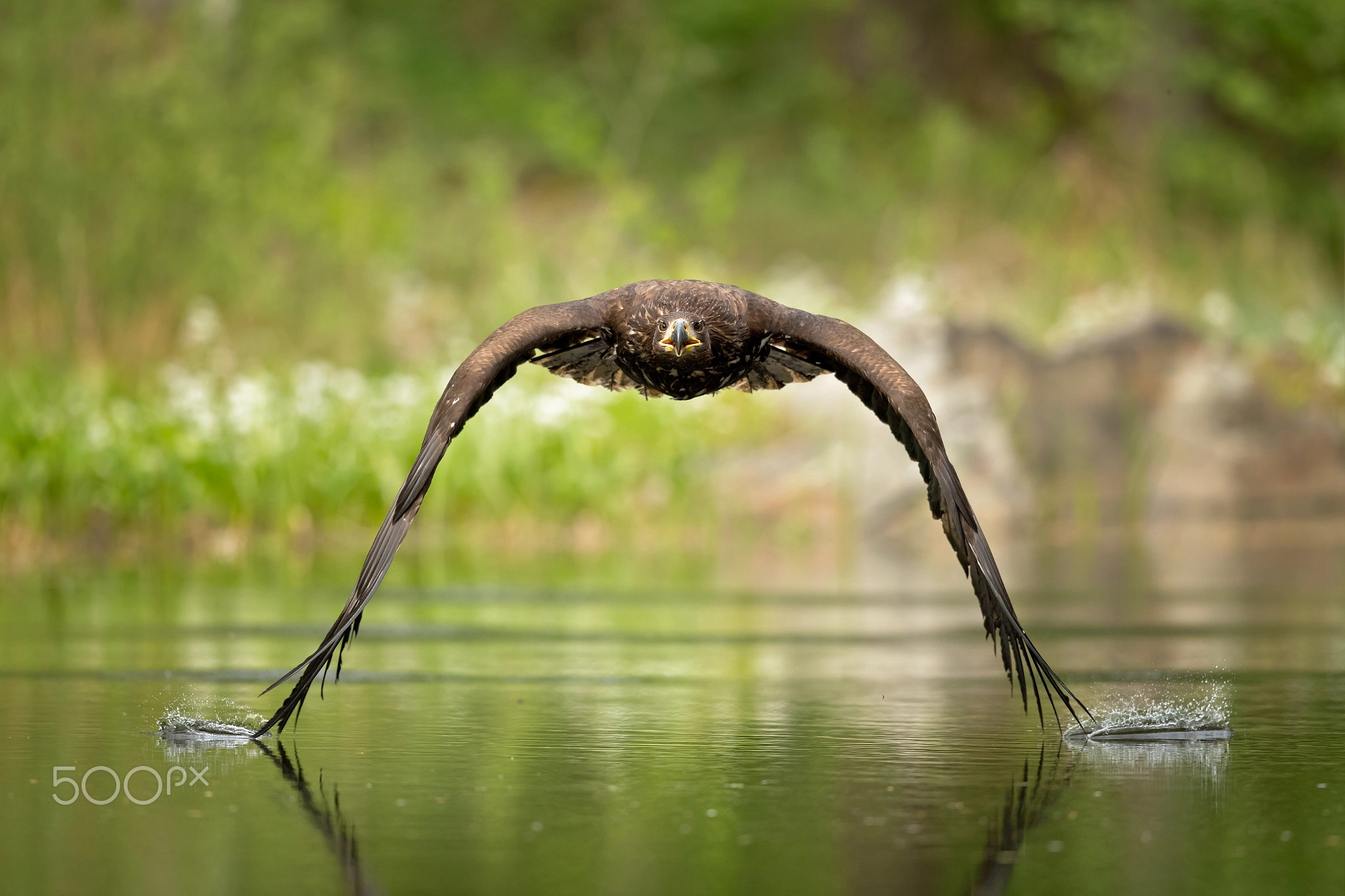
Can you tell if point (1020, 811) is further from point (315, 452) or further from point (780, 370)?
point (315, 452)

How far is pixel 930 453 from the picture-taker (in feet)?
21.1

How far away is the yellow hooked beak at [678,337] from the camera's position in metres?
7.75

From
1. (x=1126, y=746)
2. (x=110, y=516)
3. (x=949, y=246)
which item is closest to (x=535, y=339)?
(x=1126, y=746)

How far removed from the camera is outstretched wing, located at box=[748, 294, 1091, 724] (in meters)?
6.32

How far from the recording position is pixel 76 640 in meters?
9.13

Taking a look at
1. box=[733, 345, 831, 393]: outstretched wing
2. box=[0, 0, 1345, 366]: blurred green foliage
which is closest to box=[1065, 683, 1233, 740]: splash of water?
box=[733, 345, 831, 393]: outstretched wing

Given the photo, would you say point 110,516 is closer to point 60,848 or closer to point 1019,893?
point 60,848

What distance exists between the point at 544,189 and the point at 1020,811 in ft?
84.1

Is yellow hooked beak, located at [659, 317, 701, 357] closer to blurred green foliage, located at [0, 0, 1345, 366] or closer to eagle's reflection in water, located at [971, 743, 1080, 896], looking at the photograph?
eagle's reflection in water, located at [971, 743, 1080, 896]

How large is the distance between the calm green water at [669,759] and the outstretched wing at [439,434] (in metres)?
0.31

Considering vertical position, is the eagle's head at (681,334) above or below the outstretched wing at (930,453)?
above

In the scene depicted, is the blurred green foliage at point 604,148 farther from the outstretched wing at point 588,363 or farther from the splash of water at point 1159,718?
the splash of water at point 1159,718

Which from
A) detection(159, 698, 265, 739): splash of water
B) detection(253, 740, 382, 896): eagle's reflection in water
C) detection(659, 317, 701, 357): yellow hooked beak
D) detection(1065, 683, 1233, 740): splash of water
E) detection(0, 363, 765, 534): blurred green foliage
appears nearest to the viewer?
detection(253, 740, 382, 896): eagle's reflection in water

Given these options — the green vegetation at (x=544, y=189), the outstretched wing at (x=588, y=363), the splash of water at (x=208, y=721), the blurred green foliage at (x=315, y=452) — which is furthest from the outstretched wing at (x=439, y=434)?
the green vegetation at (x=544, y=189)
